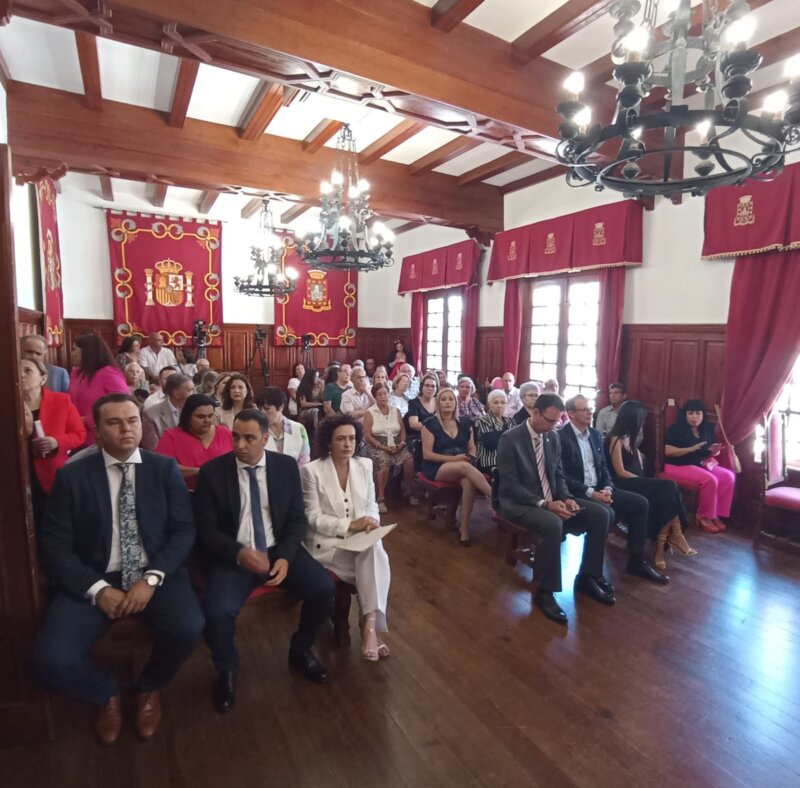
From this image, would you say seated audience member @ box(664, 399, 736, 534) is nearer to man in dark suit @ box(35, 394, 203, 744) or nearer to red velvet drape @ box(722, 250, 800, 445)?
red velvet drape @ box(722, 250, 800, 445)

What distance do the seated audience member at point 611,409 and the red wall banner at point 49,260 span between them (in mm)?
5886

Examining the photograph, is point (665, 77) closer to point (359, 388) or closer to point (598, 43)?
point (598, 43)

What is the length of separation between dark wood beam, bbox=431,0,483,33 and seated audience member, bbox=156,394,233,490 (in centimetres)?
273

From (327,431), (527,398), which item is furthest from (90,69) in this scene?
(527,398)

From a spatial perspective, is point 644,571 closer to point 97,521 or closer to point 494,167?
point 97,521

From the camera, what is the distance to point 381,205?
19.5 feet

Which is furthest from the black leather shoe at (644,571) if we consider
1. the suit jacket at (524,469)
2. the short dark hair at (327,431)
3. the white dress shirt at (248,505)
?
the white dress shirt at (248,505)

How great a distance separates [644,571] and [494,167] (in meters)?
4.69

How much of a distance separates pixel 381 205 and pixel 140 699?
5452 mm

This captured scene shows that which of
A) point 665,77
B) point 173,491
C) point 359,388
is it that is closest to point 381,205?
point 359,388

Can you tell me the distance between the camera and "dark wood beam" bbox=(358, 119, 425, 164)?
184 inches

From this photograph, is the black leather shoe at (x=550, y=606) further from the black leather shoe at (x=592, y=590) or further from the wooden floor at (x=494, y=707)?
the black leather shoe at (x=592, y=590)

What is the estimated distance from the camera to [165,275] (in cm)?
831

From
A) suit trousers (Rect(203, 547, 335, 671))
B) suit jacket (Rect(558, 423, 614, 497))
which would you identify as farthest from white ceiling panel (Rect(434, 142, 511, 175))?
Result: suit trousers (Rect(203, 547, 335, 671))
